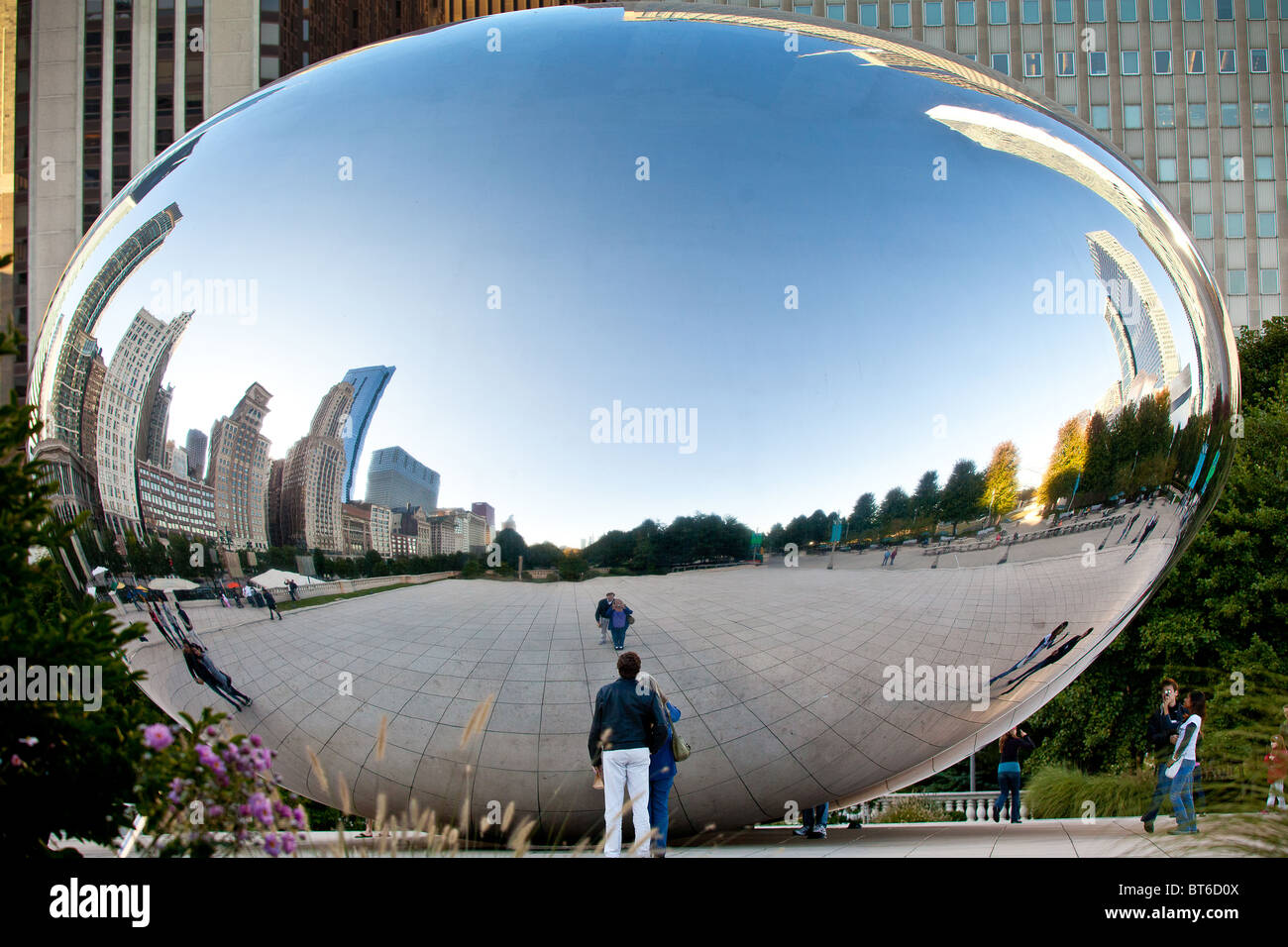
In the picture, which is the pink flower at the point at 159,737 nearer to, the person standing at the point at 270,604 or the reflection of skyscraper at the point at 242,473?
the person standing at the point at 270,604

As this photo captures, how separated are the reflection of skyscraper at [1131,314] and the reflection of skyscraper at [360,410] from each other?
14.1ft

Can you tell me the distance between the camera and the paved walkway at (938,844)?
4.98 meters

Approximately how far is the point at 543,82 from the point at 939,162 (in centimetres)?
242

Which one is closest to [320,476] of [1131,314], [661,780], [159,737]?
[159,737]

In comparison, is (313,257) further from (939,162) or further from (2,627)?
(939,162)

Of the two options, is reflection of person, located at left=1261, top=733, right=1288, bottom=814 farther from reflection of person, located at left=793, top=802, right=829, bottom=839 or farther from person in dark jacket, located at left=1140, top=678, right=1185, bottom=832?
person in dark jacket, located at left=1140, top=678, right=1185, bottom=832

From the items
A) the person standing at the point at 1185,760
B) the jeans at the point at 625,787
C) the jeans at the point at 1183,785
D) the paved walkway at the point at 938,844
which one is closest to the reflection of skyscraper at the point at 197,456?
the paved walkway at the point at 938,844

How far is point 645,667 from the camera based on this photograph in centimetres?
539

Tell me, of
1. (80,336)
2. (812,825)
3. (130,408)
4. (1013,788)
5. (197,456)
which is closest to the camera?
(197,456)

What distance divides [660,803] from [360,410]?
278cm

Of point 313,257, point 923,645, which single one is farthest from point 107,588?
point 923,645

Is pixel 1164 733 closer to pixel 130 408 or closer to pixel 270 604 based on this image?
pixel 270 604

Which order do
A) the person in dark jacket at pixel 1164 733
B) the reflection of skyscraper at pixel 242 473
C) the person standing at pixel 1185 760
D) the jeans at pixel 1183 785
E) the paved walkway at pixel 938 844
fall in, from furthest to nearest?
the person in dark jacket at pixel 1164 733
the person standing at pixel 1185 760
the jeans at pixel 1183 785
the reflection of skyscraper at pixel 242 473
the paved walkway at pixel 938 844
